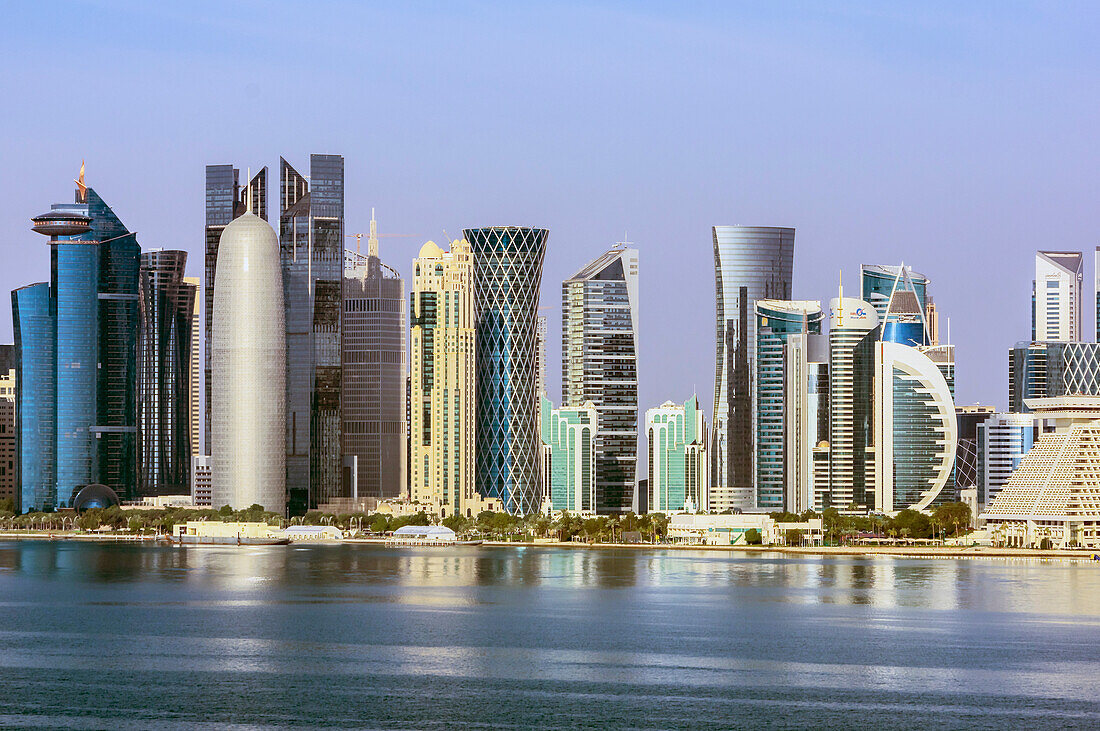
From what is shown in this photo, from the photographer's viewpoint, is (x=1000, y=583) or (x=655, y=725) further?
(x=1000, y=583)

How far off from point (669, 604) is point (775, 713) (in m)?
54.4

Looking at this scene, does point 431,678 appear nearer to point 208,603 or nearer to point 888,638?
point 888,638

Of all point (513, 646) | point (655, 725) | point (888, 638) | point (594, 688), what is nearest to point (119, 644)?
point (513, 646)

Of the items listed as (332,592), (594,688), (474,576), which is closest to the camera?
(594,688)

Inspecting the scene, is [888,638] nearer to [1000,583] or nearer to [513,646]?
[513,646]

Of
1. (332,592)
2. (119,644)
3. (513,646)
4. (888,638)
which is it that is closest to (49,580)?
(332,592)

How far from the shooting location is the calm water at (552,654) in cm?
8269

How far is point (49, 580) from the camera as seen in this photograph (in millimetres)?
169250

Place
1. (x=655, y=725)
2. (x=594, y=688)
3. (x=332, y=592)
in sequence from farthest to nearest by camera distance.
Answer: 1. (x=332, y=592)
2. (x=594, y=688)
3. (x=655, y=725)

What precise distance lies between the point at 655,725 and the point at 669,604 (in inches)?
2276

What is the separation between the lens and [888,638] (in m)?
111

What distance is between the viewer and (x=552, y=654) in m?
103

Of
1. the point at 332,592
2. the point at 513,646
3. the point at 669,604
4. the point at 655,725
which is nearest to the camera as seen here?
the point at 655,725

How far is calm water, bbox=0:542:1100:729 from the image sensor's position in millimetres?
82688
